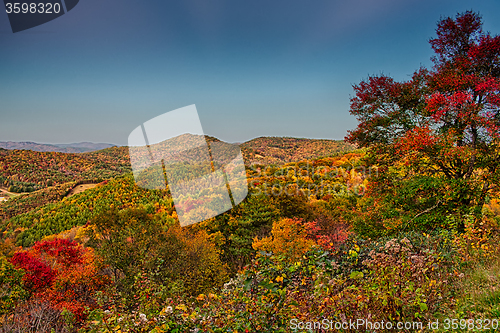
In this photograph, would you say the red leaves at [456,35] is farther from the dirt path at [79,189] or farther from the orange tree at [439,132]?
the dirt path at [79,189]

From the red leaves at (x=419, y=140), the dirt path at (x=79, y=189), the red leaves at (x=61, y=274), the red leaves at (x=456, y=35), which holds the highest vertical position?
the red leaves at (x=456, y=35)

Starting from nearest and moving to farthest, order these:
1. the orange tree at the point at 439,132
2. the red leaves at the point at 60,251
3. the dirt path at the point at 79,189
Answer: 1. the orange tree at the point at 439,132
2. the red leaves at the point at 60,251
3. the dirt path at the point at 79,189

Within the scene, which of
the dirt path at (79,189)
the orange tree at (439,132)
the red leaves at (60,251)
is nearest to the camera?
the orange tree at (439,132)

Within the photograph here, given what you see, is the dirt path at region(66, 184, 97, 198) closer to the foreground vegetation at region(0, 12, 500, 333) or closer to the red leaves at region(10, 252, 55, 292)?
the foreground vegetation at region(0, 12, 500, 333)

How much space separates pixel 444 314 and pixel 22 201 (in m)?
58.4

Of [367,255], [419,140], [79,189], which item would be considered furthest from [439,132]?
[79,189]

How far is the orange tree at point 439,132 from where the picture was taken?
7.06 meters

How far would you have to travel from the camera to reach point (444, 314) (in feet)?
8.77

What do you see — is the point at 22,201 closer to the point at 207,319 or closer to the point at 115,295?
the point at 115,295

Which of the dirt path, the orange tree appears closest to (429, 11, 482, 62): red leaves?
the orange tree

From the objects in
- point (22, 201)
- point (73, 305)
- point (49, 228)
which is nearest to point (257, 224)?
point (73, 305)

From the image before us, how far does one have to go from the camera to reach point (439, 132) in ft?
24.9

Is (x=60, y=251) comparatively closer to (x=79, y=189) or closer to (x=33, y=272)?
(x=33, y=272)

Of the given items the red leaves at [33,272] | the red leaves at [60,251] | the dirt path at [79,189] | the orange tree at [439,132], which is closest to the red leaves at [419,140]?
the orange tree at [439,132]
